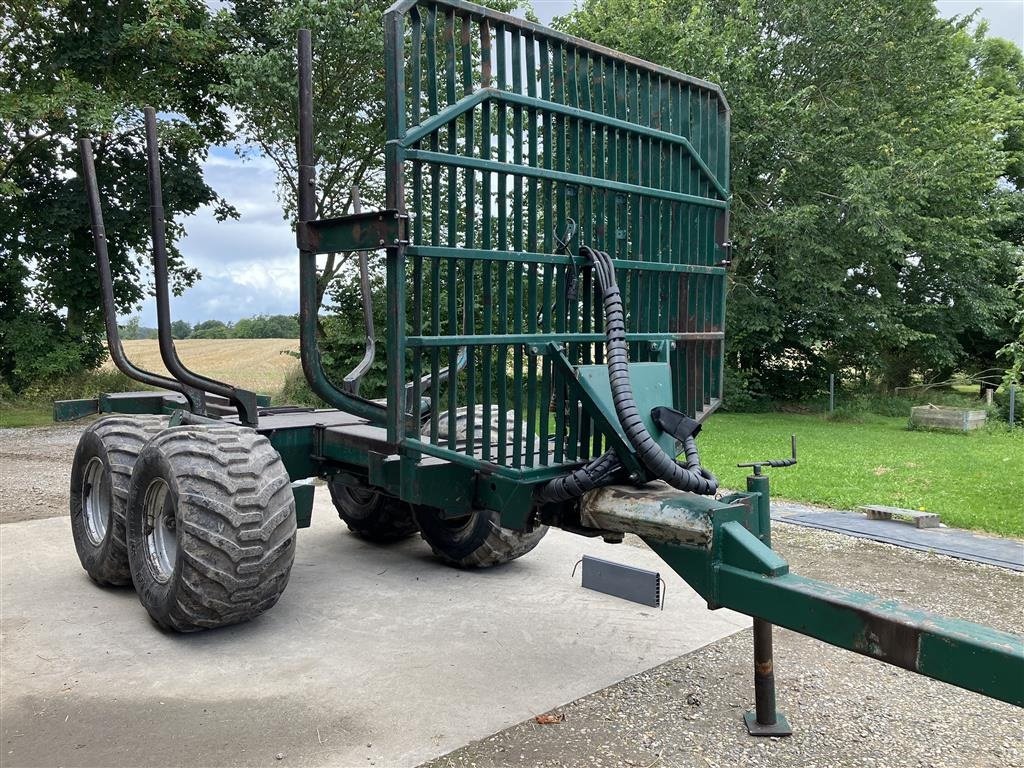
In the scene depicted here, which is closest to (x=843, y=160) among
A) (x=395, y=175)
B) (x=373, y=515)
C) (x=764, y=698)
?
(x=373, y=515)

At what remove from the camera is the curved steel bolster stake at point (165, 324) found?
201 inches

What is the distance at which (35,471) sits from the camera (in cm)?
1005

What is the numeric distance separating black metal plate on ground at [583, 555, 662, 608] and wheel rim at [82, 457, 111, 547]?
3049 mm

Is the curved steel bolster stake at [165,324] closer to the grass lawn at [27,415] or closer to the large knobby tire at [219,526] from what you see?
the large knobby tire at [219,526]

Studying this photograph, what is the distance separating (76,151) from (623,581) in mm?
16695

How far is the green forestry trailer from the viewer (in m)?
3.07

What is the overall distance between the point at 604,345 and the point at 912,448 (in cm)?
1128

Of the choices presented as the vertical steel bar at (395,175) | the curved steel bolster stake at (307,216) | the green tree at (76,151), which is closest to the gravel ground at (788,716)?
the vertical steel bar at (395,175)

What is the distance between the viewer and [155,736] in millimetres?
3373

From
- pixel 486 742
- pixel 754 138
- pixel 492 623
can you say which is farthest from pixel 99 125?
pixel 486 742

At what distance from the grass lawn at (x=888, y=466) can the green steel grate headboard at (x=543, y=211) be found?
504 cm

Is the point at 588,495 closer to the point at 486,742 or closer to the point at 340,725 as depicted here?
the point at 486,742

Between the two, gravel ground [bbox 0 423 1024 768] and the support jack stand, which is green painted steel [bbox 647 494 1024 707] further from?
gravel ground [bbox 0 423 1024 768]

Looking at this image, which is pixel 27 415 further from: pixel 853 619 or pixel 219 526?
pixel 853 619
